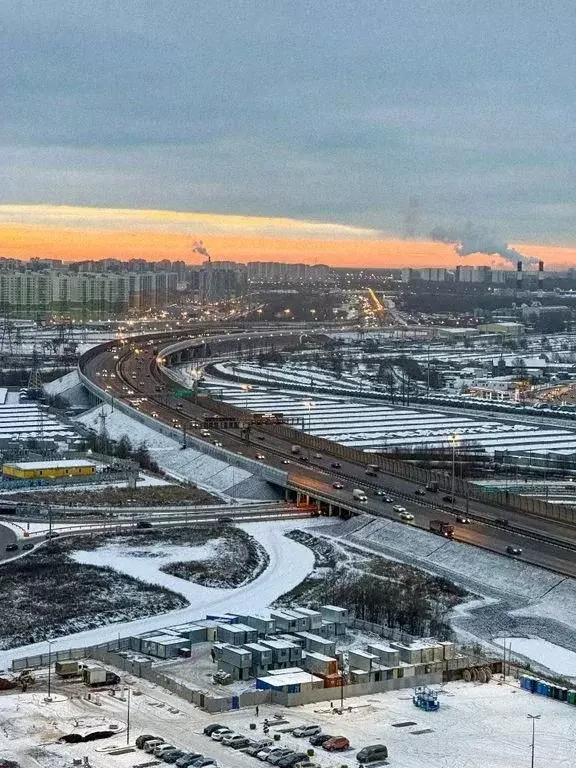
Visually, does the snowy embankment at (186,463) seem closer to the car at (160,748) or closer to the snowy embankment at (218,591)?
the snowy embankment at (218,591)

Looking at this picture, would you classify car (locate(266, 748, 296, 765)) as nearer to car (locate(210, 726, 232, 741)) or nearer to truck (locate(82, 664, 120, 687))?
car (locate(210, 726, 232, 741))

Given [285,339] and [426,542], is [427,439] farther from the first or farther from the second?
[285,339]

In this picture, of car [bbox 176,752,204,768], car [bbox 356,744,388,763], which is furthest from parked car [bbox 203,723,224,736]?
car [bbox 356,744,388,763]

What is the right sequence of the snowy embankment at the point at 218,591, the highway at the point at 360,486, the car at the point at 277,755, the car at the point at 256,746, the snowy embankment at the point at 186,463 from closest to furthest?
the car at the point at 277,755 < the car at the point at 256,746 < the snowy embankment at the point at 218,591 < the highway at the point at 360,486 < the snowy embankment at the point at 186,463

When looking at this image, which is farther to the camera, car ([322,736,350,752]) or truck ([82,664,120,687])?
truck ([82,664,120,687])

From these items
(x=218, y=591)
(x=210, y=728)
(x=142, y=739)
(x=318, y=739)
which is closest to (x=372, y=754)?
(x=318, y=739)

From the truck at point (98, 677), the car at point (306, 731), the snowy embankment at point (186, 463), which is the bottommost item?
the snowy embankment at point (186, 463)

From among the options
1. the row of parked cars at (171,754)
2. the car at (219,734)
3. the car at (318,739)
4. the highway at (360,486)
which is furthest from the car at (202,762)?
the highway at (360,486)

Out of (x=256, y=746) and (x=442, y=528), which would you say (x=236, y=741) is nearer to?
(x=256, y=746)
